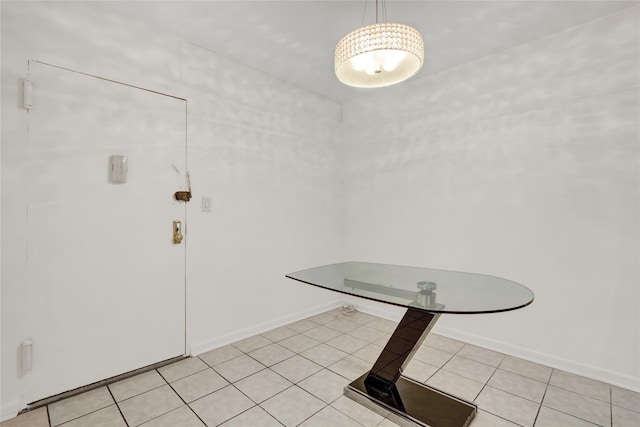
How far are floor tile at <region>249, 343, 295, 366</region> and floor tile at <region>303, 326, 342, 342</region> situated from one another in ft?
1.19

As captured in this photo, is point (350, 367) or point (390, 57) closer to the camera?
point (390, 57)

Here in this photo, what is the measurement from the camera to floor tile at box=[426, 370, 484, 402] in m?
1.92

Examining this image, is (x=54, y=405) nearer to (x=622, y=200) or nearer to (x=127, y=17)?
(x=127, y=17)

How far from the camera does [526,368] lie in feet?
7.44

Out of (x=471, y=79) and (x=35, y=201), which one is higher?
(x=471, y=79)

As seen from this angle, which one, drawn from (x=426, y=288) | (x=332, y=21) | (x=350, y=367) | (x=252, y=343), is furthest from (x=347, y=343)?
(x=332, y=21)

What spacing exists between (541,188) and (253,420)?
2.66 m

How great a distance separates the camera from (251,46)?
99.7 inches

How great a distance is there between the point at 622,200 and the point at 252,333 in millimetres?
3157

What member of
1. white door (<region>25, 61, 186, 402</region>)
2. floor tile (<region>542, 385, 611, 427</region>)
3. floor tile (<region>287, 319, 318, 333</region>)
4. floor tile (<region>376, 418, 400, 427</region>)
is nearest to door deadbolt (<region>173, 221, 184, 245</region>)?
white door (<region>25, 61, 186, 402</region>)

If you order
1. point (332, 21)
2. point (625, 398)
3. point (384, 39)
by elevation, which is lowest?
point (625, 398)

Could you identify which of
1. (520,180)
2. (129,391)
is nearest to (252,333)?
(129,391)

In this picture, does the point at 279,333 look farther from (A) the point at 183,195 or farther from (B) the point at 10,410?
(B) the point at 10,410

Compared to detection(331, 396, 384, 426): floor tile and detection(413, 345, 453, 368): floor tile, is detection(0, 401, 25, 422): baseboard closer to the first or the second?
detection(331, 396, 384, 426): floor tile
